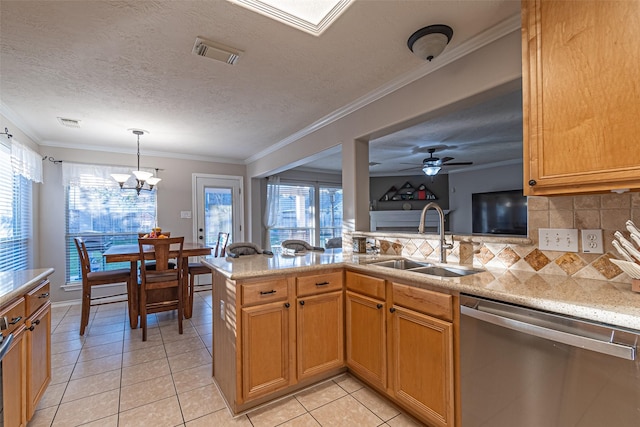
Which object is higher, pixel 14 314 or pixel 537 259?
pixel 537 259

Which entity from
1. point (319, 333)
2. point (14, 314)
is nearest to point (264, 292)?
point (319, 333)

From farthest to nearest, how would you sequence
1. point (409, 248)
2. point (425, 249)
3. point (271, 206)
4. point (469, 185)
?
point (469, 185) < point (271, 206) < point (409, 248) < point (425, 249)

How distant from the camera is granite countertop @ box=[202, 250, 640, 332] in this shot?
1.05m

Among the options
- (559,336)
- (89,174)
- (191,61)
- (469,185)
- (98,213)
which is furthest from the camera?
(469,185)

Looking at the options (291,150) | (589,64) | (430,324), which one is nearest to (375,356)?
(430,324)

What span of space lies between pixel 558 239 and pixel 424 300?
0.80 m

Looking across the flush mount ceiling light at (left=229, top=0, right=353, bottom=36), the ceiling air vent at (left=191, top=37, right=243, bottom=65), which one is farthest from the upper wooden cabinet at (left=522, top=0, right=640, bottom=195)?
the ceiling air vent at (left=191, top=37, right=243, bottom=65)

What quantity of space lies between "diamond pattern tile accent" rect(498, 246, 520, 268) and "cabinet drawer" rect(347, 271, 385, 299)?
765 millimetres

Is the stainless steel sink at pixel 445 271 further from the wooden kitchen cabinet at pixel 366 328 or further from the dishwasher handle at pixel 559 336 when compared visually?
the dishwasher handle at pixel 559 336

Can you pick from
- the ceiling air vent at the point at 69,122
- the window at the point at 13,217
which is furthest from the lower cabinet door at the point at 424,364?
the ceiling air vent at the point at 69,122

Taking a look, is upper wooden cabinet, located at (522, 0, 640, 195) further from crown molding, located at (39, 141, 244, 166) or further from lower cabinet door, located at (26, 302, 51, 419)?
crown molding, located at (39, 141, 244, 166)

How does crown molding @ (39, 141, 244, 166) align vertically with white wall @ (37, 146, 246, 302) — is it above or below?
above

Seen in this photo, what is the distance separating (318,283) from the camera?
7.00 ft

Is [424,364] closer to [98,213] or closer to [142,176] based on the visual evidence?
[142,176]
